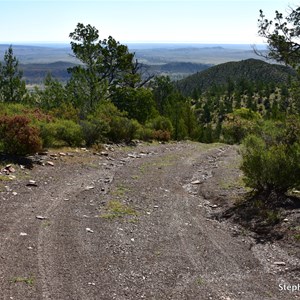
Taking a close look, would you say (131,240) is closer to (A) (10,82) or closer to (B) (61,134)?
(B) (61,134)

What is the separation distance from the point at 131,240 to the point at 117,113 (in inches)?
632

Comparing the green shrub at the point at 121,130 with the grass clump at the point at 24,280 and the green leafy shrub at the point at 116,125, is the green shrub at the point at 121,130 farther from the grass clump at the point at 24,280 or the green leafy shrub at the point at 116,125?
the grass clump at the point at 24,280

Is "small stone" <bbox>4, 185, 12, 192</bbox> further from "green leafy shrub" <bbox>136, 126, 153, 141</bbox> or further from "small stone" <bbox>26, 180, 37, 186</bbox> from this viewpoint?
"green leafy shrub" <bbox>136, 126, 153, 141</bbox>

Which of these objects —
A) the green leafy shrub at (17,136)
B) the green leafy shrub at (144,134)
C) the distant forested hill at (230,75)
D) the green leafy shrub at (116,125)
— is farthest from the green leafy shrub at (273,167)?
the distant forested hill at (230,75)

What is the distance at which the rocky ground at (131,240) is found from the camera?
633cm

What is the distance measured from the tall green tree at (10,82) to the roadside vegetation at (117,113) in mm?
70

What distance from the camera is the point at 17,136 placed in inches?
560

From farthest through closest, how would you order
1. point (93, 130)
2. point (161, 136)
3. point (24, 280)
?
point (161, 136), point (93, 130), point (24, 280)

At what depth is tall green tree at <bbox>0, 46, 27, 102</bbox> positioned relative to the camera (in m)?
29.7

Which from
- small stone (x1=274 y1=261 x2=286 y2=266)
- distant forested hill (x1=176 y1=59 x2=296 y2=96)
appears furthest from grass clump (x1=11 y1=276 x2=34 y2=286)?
distant forested hill (x1=176 y1=59 x2=296 y2=96)

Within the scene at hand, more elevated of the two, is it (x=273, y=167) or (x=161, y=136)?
(x=273, y=167)

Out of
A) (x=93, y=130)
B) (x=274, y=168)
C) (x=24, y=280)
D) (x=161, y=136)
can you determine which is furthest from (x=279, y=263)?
(x=161, y=136)

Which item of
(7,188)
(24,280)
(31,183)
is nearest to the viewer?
(24,280)

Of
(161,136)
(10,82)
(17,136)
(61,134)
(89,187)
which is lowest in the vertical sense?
(161,136)
